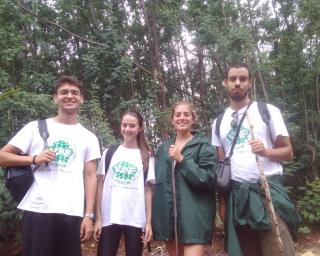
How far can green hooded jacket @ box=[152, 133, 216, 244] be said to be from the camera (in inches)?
123

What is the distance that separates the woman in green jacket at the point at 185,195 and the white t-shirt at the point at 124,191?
14cm

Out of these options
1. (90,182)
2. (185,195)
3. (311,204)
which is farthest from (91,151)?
(311,204)

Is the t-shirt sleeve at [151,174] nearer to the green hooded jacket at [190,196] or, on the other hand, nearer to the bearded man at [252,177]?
the green hooded jacket at [190,196]

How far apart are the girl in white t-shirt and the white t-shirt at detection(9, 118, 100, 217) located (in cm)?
44

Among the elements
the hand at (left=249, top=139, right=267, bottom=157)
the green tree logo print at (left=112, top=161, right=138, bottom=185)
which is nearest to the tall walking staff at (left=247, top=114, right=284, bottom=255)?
the hand at (left=249, top=139, right=267, bottom=157)

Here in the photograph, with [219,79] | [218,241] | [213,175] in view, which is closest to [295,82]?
[219,79]

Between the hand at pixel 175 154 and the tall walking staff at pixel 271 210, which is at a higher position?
the hand at pixel 175 154

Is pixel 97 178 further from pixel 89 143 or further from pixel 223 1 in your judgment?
A: pixel 223 1

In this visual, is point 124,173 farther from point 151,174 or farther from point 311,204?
point 311,204

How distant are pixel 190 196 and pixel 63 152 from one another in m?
1.17

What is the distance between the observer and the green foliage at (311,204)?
7109 mm

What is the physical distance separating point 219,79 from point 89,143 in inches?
305

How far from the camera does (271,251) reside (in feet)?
9.87

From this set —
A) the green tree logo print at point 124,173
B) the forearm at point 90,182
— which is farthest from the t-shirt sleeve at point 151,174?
the forearm at point 90,182
